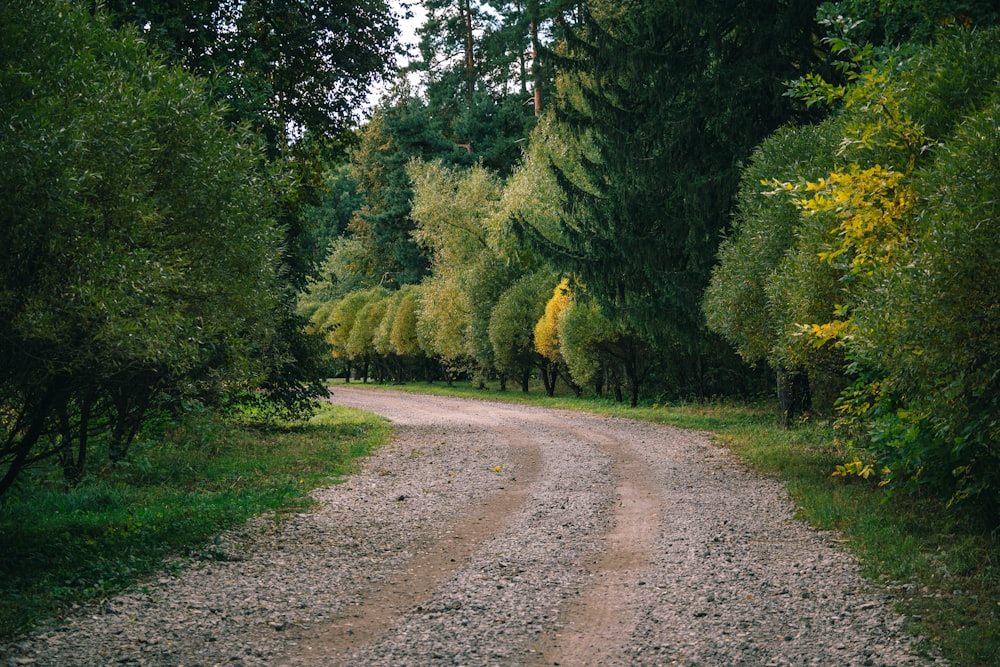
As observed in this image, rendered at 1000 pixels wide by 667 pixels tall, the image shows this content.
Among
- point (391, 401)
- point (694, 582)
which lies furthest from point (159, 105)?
point (391, 401)

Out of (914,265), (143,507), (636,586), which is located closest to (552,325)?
(143,507)

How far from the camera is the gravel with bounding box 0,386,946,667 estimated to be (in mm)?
5945

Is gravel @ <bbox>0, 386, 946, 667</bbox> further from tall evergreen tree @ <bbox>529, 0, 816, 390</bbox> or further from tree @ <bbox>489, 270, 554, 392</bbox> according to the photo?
tree @ <bbox>489, 270, 554, 392</bbox>

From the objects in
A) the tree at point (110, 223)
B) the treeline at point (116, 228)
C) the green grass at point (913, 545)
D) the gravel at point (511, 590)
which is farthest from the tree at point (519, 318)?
the tree at point (110, 223)

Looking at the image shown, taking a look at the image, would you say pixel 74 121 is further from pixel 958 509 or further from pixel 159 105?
pixel 958 509

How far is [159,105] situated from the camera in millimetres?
8531

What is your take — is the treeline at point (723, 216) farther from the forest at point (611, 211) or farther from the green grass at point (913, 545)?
the green grass at point (913, 545)

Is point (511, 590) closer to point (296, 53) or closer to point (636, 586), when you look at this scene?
point (636, 586)

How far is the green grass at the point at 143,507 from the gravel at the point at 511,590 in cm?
38

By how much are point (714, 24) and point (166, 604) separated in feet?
63.0

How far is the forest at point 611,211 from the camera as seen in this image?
21.7 feet

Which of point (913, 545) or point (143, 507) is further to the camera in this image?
point (143, 507)

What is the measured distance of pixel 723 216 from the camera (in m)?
21.5

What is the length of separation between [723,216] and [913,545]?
46.6 feet
